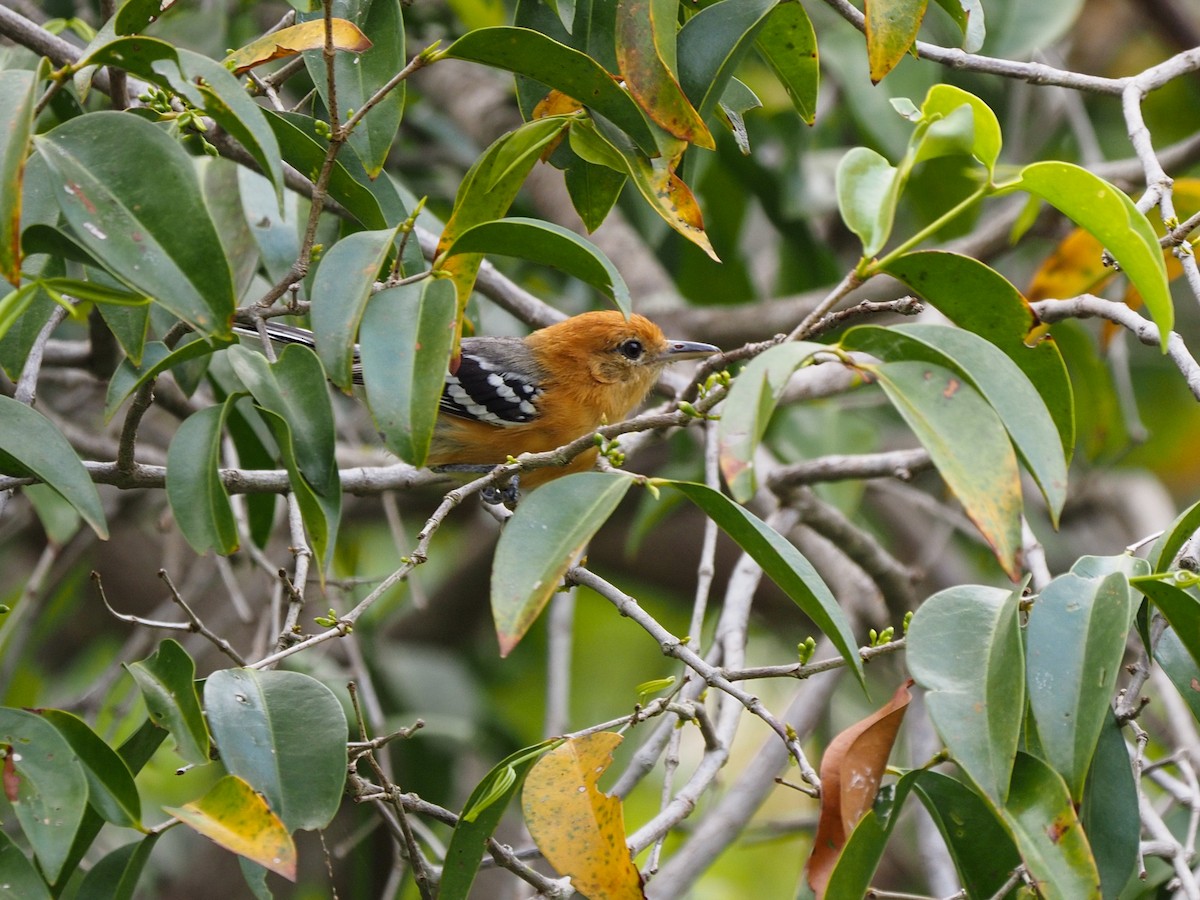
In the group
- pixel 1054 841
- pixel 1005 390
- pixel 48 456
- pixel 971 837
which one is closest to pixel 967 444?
pixel 1005 390

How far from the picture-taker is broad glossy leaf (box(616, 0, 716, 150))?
242 centimetres

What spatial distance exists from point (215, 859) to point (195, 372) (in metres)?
5.08

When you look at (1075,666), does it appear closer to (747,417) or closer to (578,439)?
(747,417)

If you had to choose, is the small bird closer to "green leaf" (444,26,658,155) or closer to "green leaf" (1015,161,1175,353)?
"green leaf" (444,26,658,155)

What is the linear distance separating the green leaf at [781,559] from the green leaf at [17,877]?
1201 millimetres

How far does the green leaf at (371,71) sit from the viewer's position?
271cm

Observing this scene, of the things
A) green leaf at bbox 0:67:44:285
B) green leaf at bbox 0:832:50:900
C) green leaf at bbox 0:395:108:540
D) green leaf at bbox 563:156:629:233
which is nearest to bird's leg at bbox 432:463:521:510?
green leaf at bbox 563:156:629:233

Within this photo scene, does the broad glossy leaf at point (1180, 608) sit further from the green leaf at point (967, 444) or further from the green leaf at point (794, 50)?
the green leaf at point (794, 50)

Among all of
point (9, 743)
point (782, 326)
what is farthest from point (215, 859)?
point (9, 743)

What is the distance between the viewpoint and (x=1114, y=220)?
1.97 meters

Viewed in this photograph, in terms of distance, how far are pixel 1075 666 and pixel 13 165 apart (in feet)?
6.02

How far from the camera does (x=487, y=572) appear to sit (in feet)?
24.5

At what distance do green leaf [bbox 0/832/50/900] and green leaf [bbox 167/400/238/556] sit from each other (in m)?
0.58

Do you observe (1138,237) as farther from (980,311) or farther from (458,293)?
(458,293)
